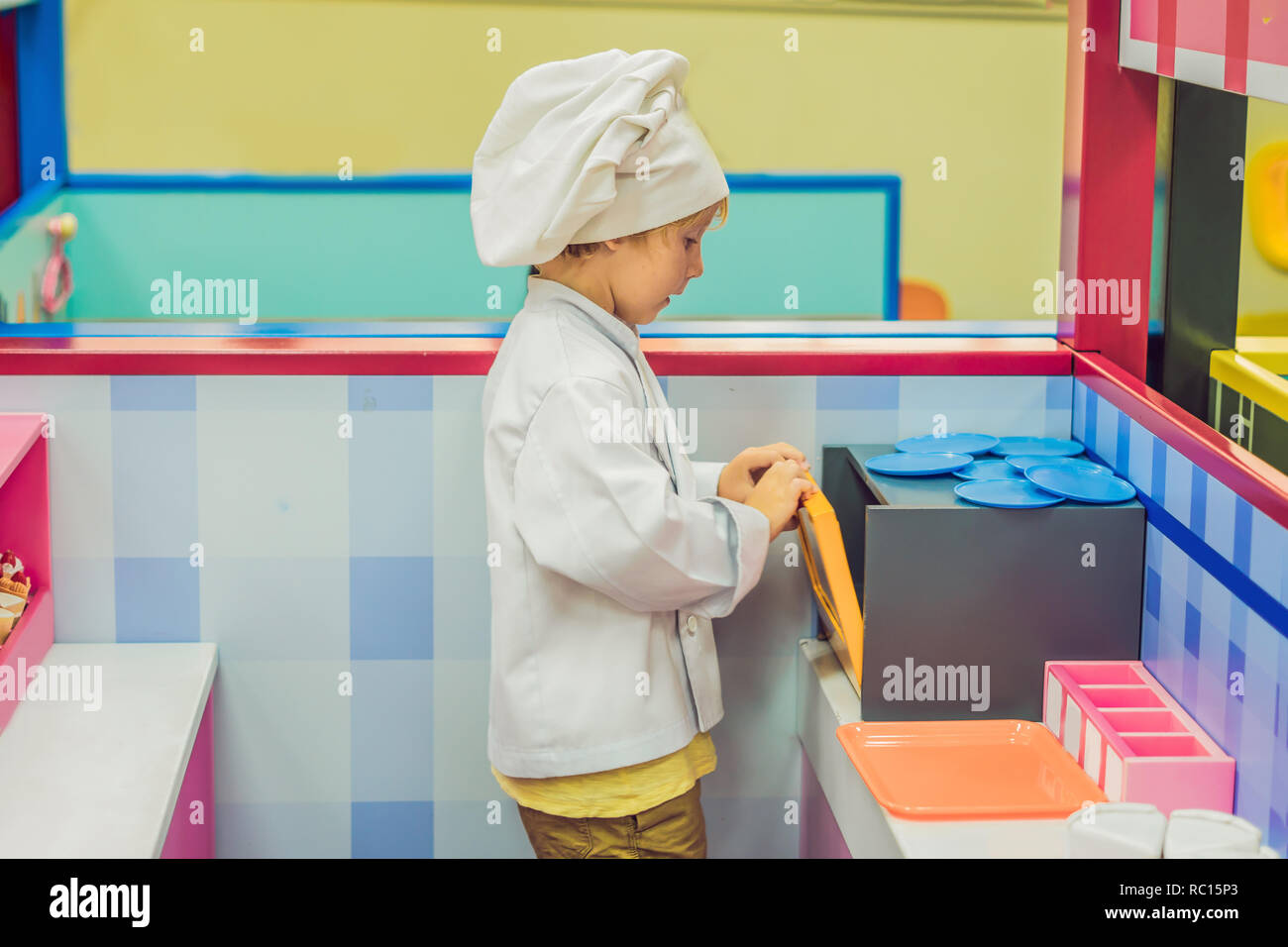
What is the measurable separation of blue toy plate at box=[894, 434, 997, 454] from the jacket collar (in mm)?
448

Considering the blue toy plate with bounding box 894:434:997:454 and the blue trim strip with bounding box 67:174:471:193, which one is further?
the blue trim strip with bounding box 67:174:471:193

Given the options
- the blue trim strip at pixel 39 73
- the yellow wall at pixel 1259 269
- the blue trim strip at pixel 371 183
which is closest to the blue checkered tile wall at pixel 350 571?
the yellow wall at pixel 1259 269

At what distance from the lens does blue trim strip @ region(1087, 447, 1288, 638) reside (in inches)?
54.2

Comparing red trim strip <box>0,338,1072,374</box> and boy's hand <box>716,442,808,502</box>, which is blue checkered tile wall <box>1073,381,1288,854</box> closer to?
red trim strip <box>0,338,1072,374</box>

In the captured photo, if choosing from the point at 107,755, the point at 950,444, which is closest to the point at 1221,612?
the point at 950,444

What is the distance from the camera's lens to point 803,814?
2.08 metres

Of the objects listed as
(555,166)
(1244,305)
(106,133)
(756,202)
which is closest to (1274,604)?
(555,166)

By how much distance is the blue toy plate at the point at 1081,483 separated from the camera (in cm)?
168

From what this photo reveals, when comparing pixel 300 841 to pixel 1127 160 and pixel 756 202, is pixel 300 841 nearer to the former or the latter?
pixel 1127 160

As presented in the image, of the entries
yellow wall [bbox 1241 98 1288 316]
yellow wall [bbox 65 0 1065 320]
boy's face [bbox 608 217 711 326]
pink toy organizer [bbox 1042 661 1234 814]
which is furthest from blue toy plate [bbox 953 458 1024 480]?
yellow wall [bbox 65 0 1065 320]

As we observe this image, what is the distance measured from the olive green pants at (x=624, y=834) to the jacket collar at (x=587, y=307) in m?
0.52

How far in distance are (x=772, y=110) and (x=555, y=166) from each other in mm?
4760

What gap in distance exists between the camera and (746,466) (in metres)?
1.76

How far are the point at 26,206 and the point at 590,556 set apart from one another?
1.93m
